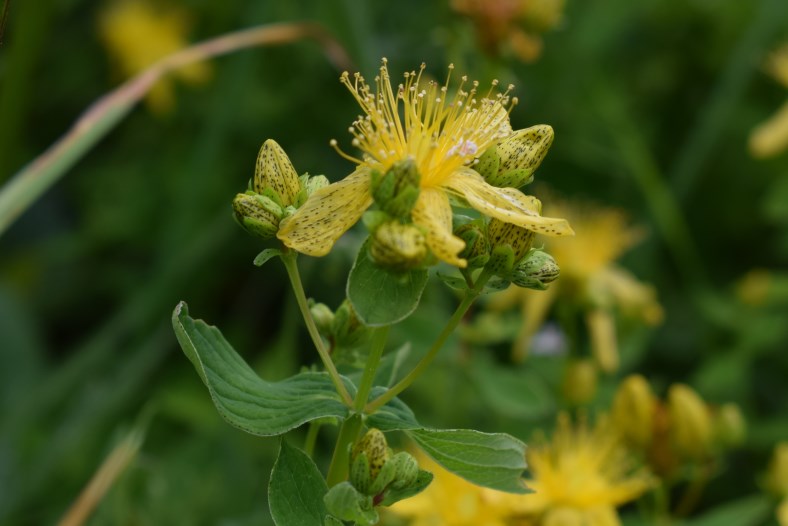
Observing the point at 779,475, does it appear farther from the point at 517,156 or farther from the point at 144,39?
the point at 144,39

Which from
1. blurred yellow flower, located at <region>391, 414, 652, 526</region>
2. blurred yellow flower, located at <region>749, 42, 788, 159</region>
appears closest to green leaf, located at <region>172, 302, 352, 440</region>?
blurred yellow flower, located at <region>391, 414, 652, 526</region>

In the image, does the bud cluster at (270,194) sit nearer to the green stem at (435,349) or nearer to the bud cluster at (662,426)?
the green stem at (435,349)

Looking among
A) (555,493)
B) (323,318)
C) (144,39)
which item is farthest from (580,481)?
(144,39)

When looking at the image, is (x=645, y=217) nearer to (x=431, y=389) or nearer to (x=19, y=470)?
(x=431, y=389)

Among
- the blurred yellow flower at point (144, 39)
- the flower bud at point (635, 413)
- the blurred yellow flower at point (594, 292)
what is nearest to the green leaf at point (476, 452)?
the flower bud at point (635, 413)

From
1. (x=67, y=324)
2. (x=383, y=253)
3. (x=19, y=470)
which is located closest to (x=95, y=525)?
(x=19, y=470)
